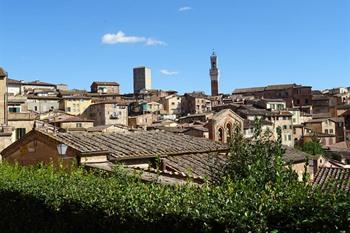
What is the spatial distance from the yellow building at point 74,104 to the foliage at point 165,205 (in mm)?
78657

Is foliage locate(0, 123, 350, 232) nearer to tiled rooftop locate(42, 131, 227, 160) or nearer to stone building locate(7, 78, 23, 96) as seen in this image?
tiled rooftop locate(42, 131, 227, 160)

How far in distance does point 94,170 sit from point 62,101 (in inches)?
3174

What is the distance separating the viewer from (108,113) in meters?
86.2

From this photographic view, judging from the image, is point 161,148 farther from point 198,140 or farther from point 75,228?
point 75,228

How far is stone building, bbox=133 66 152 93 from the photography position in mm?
162875

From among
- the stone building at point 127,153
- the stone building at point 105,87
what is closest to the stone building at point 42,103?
the stone building at point 105,87

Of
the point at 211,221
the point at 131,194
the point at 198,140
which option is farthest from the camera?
the point at 198,140

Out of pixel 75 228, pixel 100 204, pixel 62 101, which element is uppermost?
pixel 62 101

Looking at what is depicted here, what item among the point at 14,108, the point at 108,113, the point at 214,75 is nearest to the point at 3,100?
the point at 14,108

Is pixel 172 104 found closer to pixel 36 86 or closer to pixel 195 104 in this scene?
pixel 195 104

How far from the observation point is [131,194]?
786cm

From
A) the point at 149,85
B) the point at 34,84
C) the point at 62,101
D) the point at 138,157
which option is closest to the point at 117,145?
the point at 138,157

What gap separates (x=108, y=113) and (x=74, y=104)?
905 cm

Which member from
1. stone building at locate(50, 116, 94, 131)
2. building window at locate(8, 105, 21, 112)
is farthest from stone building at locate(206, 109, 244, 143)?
building window at locate(8, 105, 21, 112)
